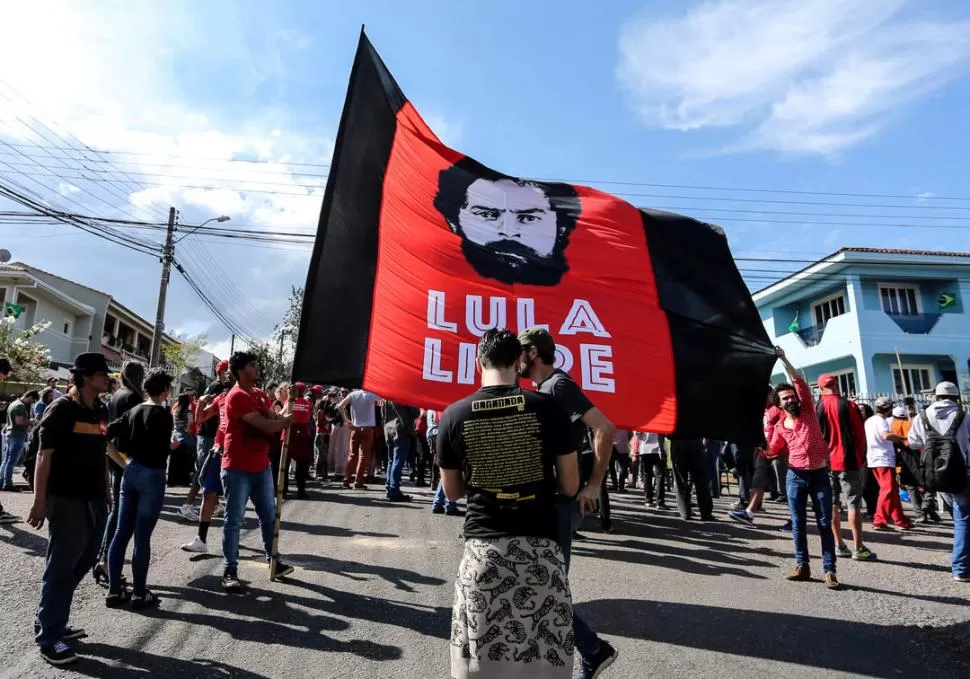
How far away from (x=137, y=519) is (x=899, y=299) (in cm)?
2749

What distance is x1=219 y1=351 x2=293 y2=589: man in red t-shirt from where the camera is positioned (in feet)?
16.0

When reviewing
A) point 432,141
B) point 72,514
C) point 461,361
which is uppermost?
point 432,141

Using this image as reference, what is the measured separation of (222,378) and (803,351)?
1010 inches

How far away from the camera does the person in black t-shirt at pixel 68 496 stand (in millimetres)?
3592

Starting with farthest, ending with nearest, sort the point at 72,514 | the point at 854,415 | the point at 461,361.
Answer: the point at 854,415
the point at 461,361
the point at 72,514

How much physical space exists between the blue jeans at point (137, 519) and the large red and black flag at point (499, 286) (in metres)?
1.47

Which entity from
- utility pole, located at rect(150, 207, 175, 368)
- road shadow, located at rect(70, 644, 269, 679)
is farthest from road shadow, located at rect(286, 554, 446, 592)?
utility pole, located at rect(150, 207, 175, 368)

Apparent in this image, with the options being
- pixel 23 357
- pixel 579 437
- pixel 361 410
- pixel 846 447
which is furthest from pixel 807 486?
pixel 23 357

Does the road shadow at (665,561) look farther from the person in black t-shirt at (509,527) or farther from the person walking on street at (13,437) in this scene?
the person walking on street at (13,437)

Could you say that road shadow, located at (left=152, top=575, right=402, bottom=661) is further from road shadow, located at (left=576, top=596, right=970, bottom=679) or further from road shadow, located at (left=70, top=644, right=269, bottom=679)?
road shadow, located at (left=576, top=596, right=970, bottom=679)

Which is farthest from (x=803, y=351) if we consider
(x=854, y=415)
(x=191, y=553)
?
(x=191, y=553)

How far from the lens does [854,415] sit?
6703 mm

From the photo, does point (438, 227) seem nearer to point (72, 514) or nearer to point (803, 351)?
point (72, 514)

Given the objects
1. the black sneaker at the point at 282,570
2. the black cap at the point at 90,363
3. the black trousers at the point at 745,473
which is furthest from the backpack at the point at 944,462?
the black cap at the point at 90,363
